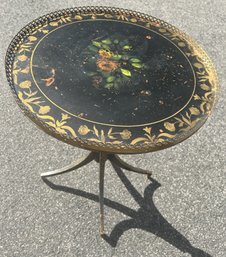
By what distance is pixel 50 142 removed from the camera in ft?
9.68

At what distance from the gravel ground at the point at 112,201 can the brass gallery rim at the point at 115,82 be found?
89cm

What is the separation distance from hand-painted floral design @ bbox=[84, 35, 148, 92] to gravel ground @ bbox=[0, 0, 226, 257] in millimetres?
941

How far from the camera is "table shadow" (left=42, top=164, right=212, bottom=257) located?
244 cm

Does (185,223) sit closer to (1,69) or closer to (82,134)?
(82,134)

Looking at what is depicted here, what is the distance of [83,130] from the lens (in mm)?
1842

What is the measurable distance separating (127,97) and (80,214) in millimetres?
985

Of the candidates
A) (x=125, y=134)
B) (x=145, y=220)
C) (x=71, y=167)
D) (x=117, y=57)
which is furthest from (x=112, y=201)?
(x=117, y=57)

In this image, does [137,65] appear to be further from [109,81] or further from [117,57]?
[109,81]

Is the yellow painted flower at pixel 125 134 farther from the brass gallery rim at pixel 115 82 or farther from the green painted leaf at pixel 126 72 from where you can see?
the green painted leaf at pixel 126 72

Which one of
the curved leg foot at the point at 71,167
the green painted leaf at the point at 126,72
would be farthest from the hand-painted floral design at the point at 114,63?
the curved leg foot at the point at 71,167

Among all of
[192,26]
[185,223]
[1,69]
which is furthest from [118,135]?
[192,26]

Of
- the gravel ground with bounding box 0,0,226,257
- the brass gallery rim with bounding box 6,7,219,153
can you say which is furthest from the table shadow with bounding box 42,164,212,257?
the brass gallery rim with bounding box 6,7,219,153

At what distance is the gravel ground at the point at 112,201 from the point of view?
7.84 ft

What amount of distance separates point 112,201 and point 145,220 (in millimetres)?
274
